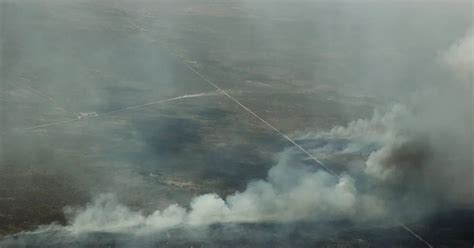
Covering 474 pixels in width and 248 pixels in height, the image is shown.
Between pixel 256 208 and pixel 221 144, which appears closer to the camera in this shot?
pixel 256 208

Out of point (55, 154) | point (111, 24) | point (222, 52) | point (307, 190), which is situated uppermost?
point (111, 24)

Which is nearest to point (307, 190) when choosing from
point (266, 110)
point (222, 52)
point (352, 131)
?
point (352, 131)

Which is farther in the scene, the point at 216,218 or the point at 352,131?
the point at 352,131

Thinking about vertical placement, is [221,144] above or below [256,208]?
above

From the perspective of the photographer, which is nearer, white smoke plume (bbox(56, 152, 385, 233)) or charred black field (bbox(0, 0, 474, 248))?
white smoke plume (bbox(56, 152, 385, 233))

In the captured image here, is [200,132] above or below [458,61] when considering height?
below

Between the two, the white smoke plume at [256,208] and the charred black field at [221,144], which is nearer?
the white smoke plume at [256,208]

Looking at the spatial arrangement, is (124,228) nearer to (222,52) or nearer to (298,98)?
(298,98)

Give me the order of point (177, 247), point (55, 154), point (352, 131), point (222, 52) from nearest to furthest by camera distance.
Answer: point (177, 247) → point (55, 154) → point (352, 131) → point (222, 52)
